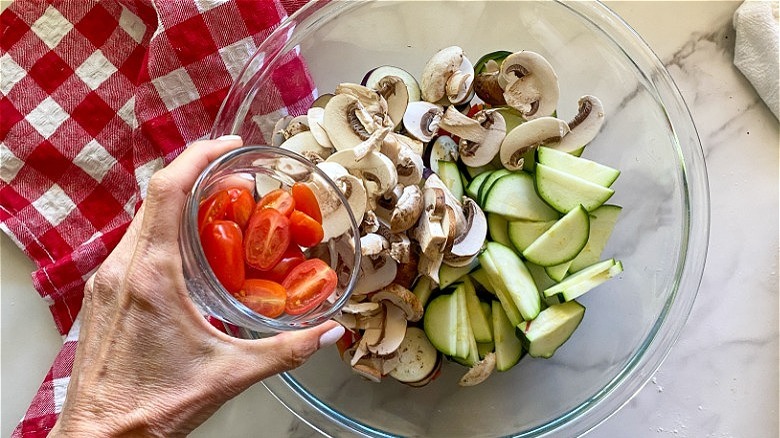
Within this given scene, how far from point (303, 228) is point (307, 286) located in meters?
0.08

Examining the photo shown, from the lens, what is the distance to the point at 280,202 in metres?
1.06

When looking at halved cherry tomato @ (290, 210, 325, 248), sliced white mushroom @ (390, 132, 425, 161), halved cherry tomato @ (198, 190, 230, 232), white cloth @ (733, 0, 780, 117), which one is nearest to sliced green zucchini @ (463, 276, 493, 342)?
sliced white mushroom @ (390, 132, 425, 161)

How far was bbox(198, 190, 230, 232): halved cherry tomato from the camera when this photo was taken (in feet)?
3.37

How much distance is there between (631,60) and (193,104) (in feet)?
2.79

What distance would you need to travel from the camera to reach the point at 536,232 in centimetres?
130

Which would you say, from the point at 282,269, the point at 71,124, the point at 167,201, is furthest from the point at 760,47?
the point at 71,124

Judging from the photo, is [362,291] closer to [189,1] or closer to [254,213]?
[254,213]

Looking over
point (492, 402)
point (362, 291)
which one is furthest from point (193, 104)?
point (492, 402)

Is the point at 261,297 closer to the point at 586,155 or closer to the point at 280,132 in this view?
the point at 280,132

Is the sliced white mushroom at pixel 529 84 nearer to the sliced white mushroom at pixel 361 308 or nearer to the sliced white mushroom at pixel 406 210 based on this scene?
the sliced white mushroom at pixel 406 210

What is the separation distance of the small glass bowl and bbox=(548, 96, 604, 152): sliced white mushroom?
0.45m

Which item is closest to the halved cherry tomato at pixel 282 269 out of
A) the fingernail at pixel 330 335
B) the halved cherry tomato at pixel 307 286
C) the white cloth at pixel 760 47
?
the halved cherry tomato at pixel 307 286

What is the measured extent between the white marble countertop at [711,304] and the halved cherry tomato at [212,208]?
54cm

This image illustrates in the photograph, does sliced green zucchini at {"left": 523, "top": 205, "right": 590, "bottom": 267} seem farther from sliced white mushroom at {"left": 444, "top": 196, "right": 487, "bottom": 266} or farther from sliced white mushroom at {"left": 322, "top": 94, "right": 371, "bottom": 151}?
sliced white mushroom at {"left": 322, "top": 94, "right": 371, "bottom": 151}
